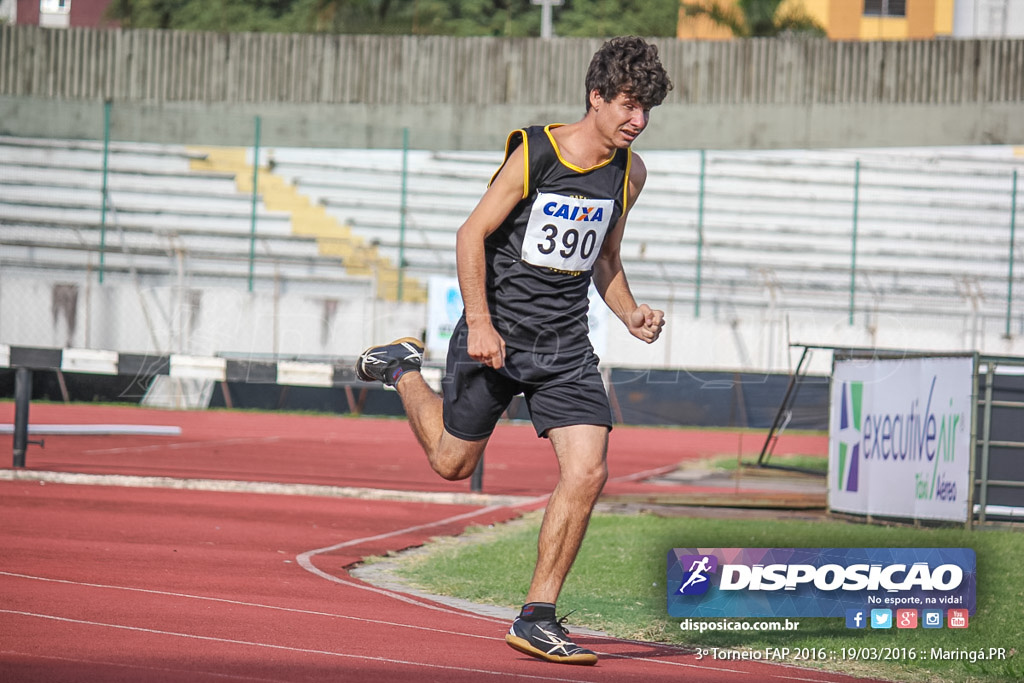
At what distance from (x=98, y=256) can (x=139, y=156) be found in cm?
469

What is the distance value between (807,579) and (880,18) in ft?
129

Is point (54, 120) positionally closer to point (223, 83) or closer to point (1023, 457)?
point (223, 83)

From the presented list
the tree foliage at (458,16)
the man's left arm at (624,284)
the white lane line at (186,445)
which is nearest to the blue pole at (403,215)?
the white lane line at (186,445)

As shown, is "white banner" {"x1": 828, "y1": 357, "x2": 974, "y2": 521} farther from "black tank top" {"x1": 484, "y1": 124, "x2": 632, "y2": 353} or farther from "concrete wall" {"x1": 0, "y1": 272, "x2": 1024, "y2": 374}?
"concrete wall" {"x1": 0, "y1": 272, "x2": 1024, "y2": 374}

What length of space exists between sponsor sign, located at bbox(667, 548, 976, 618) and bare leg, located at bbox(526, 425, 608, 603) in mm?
443

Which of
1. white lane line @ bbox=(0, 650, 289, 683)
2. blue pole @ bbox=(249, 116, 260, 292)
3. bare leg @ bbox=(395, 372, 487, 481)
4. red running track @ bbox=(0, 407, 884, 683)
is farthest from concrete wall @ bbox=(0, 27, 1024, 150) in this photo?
white lane line @ bbox=(0, 650, 289, 683)

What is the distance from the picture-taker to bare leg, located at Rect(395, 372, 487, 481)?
513 cm

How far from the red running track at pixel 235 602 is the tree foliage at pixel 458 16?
32151 millimetres

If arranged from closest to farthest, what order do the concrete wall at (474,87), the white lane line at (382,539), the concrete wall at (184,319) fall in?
A: 1. the white lane line at (382,539)
2. the concrete wall at (184,319)
3. the concrete wall at (474,87)

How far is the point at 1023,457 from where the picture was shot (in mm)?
9727

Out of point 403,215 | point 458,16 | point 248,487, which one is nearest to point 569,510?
point 248,487

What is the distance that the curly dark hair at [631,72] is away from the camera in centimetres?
462

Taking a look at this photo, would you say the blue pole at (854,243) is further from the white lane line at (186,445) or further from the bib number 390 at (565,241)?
the bib number 390 at (565,241)

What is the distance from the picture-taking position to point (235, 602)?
5809 millimetres
